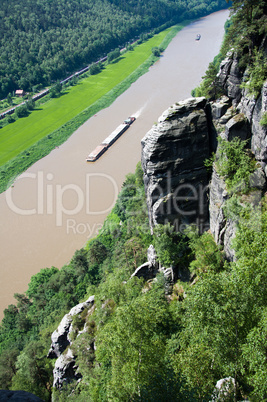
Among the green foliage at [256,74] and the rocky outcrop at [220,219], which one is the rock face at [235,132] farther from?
the green foliage at [256,74]

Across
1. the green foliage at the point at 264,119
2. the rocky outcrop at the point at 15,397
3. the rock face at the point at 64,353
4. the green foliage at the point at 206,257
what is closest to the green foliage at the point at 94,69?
the rock face at the point at 64,353

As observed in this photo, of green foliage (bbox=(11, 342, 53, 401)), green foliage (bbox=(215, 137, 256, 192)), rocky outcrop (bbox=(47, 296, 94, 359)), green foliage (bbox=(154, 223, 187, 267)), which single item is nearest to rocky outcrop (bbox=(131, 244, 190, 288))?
green foliage (bbox=(154, 223, 187, 267))

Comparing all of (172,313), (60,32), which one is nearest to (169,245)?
(172,313)

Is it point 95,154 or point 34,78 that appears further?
point 34,78

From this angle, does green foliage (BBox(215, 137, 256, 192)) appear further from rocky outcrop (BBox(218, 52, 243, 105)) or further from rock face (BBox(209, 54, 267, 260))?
rocky outcrop (BBox(218, 52, 243, 105))

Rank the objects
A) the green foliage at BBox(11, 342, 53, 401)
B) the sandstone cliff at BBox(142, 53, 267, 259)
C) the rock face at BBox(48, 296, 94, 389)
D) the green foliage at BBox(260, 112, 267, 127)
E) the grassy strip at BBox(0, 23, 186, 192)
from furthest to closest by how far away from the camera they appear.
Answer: the grassy strip at BBox(0, 23, 186, 192), the green foliage at BBox(11, 342, 53, 401), the rock face at BBox(48, 296, 94, 389), the sandstone cliff at BBox(142, 53, 267, 259), the green foliage at BBox(260, 112, 267, 127)

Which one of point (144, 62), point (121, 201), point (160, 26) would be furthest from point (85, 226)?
point (160, 26)

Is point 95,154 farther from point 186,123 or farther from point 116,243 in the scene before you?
point 186,123
